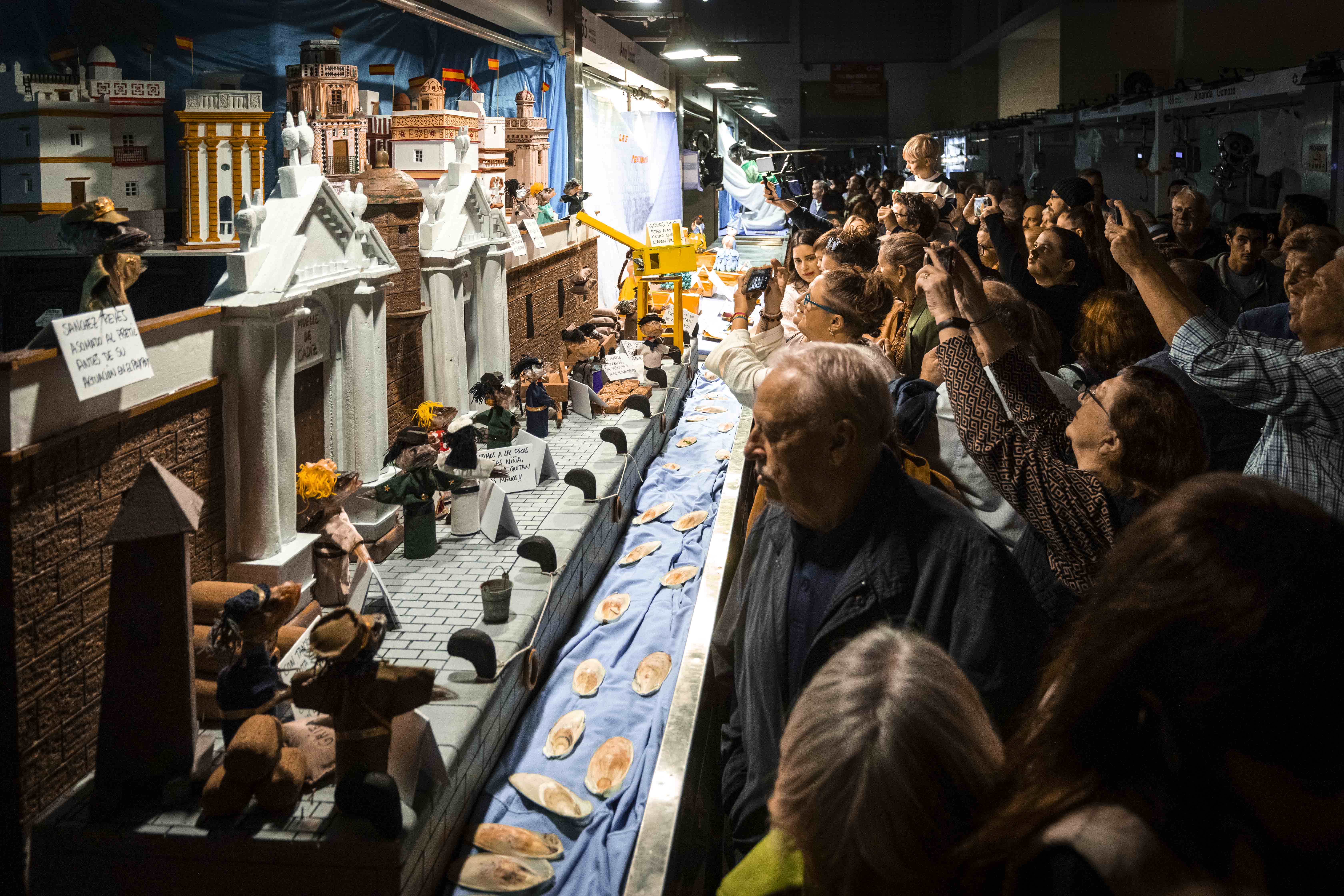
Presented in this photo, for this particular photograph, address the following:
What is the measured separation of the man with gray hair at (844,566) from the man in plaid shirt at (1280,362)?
82 centimetres

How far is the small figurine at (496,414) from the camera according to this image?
562 centimetres

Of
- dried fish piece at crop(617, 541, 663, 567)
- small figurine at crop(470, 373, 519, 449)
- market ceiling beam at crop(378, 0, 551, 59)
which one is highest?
market ceiling beam at crop(378, 0, 551, 59)

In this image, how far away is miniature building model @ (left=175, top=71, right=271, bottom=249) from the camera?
4641 mm

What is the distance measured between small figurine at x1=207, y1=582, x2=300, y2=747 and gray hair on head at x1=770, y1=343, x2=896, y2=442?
149cm

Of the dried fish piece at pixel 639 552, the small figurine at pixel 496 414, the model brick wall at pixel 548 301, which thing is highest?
the model brick wall at pixel 548 301

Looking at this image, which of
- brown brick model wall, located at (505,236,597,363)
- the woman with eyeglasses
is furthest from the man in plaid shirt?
brown brick model wall, located at (505,236,597,363)

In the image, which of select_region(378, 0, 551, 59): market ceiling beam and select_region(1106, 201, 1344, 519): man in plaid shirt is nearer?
select_region(1106, 201, 1344, 519): man in plaid shirt

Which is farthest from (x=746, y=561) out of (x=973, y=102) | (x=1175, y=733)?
(x=973, y=102)

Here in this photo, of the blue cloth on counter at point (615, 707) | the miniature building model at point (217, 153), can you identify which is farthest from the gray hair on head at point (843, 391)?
the miniature building model at point (217, 153)

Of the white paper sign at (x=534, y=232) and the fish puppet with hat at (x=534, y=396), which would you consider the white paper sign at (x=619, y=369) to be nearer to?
the fish puppet with hat at (x=534, y=396)

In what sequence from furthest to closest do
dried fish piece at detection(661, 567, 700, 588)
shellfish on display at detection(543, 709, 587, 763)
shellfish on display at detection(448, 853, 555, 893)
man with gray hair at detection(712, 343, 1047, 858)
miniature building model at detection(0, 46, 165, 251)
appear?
dried fish piece at detection(661, 567, 700, 588)
miniature building model at detection(0, 46, 165, 251)
shellfish on display at detection(543, 709, 587, 763)
shellfish on display at detection(448, 853, 555, 893)
man with gray hair at detection(712, 343, 1047, 858)

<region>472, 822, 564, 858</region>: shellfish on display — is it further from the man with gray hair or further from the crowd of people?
the man with gray hair

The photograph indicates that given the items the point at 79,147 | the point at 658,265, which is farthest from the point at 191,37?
the point at 658,265

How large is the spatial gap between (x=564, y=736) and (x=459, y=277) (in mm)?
3642
